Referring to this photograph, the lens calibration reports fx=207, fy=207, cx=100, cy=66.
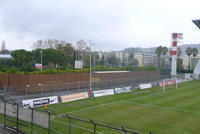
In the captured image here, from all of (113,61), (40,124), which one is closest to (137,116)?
(40,124)

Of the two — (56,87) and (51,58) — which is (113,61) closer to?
(51,58)

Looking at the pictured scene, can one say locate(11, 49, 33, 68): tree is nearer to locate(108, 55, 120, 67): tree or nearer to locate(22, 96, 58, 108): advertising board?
locate(108, 55, 120, 67): tree

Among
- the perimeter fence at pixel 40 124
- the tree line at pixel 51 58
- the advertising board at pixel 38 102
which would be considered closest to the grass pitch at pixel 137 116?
the perimeter fence at pixel 40 124

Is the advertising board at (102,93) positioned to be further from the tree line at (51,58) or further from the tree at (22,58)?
the tree at (22,58)

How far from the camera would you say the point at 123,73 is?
61.9 metres

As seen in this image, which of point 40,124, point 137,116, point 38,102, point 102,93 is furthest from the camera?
point 102,93

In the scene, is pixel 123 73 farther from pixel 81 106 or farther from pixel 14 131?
pixel 14 131

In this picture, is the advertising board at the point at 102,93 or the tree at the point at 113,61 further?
the tree at the point at 113,61

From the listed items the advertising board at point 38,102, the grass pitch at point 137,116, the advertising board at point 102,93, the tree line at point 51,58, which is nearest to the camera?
the grass pitch at point 137,116

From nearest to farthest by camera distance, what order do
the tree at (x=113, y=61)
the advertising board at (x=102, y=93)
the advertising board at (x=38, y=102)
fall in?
the advertising board at (x=38, y=102) < the advertising board at (x=102, y=93) < the tree at (x=113, y=61)

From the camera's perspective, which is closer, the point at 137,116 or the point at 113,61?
the point at 137,116

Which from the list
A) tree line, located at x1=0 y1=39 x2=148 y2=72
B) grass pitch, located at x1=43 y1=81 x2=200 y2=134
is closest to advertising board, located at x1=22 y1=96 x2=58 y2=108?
grass pitch, located at x1=43 y1=81 x2=200 y2=134

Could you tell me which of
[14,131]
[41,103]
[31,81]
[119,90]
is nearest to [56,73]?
[31,81]

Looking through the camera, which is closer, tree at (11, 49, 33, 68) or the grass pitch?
the grass pitch
